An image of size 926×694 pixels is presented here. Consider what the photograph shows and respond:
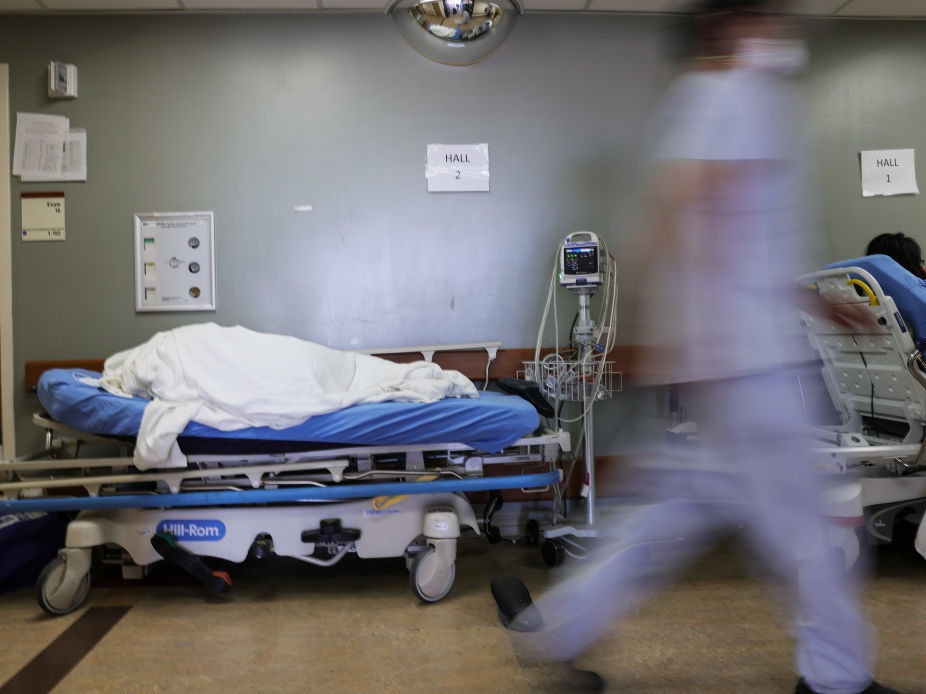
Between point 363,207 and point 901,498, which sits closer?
point 901,498

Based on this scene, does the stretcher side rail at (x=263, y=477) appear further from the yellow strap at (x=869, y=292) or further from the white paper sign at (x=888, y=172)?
the white paper sign at (x=888, y=172)

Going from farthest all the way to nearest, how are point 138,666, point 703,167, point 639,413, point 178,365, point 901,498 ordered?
point 639,413, point 901,498, point 178,365, point 138,666, point 703,167

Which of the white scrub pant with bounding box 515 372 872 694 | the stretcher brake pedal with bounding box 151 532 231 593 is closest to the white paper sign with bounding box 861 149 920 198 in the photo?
the white scrub pant with bounding box 515 372 872 694

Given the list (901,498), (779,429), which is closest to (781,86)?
(779,429)

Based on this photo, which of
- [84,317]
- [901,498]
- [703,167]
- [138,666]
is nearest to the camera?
[703,167]

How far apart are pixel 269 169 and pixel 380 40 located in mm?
861

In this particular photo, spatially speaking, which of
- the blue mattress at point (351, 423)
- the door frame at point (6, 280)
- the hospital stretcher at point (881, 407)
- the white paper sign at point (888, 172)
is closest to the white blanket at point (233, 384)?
the blue mattress at point (351, 423)

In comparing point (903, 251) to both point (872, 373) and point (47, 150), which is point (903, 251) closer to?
point (872, 373)

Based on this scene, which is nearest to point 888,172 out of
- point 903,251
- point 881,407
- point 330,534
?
point 903,251

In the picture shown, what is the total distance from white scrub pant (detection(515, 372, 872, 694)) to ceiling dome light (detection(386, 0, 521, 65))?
2.38 m

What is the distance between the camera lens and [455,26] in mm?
3211

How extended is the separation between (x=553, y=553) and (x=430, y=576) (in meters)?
0.59

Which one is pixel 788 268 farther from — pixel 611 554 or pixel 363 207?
pixel 363 207

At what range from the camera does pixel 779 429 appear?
140 centimetres
